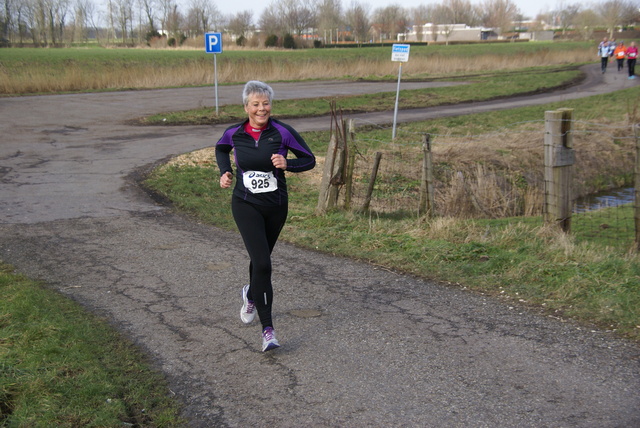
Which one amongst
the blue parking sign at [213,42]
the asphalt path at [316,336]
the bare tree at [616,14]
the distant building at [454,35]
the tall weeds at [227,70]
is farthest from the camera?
the distant building at [454,35]

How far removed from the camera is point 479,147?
17.2 m

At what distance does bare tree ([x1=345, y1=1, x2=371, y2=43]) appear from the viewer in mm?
125938

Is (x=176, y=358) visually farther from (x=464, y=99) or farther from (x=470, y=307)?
(x=464, y=99)

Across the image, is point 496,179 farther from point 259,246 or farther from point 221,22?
point 221,22

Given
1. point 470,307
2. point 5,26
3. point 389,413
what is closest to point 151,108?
point 470,307

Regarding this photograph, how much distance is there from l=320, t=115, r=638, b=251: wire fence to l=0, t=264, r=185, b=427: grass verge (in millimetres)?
5417

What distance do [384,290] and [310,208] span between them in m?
4.28

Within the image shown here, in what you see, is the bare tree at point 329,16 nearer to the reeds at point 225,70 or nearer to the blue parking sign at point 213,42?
the reeds at point 225,70

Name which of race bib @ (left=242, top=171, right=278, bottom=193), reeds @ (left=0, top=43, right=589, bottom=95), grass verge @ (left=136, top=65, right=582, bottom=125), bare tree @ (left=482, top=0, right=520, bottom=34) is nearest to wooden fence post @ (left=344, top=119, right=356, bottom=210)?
race bib @ (left=242, top=171, right=278, bottom=193)

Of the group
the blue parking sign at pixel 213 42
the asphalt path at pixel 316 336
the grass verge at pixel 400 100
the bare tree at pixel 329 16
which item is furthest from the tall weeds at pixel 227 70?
the bare tree at pixel 329 16

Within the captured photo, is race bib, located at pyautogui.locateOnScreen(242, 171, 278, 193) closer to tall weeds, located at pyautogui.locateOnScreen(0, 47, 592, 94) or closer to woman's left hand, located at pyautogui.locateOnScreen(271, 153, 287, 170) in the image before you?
woman's left hand, located at pyautogui.locateOnScreen(271, 153, 287, 170)

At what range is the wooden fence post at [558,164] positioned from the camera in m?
8.48

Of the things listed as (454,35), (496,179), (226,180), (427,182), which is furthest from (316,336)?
(454,35)

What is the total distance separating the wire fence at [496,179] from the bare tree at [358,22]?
108498mm
